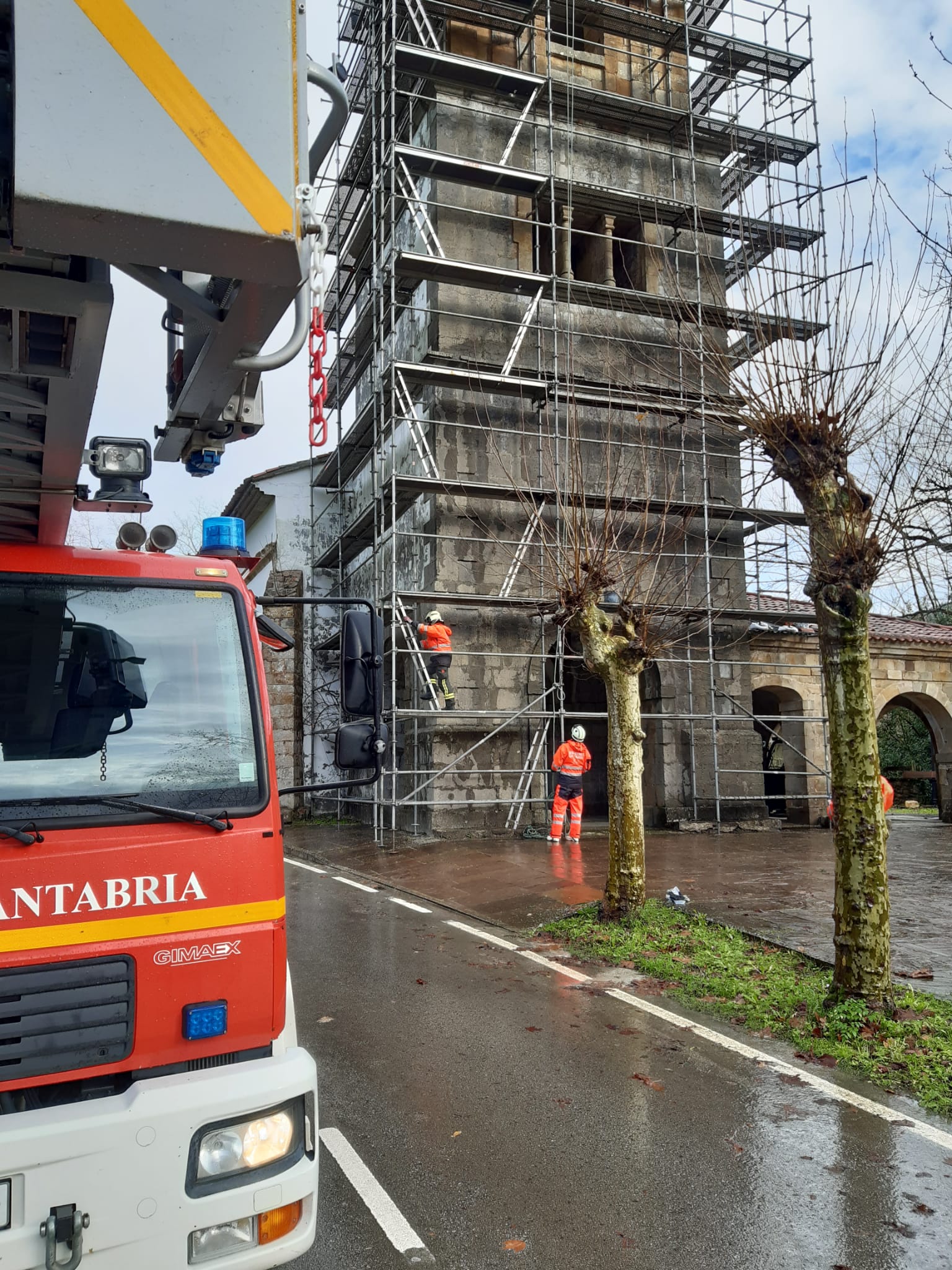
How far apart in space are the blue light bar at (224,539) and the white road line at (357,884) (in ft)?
25.5

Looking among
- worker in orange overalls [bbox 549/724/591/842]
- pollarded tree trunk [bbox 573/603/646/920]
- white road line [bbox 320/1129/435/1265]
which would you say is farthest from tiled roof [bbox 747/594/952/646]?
white road line [bbox 320/1129/435/1265]

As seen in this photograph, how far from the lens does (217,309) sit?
2.70 m

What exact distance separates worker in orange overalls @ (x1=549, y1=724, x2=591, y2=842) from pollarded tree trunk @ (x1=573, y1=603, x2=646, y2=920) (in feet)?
17.7

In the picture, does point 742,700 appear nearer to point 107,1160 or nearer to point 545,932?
point 545,932

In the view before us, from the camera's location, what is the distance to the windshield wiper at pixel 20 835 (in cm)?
272

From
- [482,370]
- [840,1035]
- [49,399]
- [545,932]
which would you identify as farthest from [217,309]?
[482,370]

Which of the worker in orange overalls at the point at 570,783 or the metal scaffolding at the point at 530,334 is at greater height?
the metal scaffolding at the point at 530,334

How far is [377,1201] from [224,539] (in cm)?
272

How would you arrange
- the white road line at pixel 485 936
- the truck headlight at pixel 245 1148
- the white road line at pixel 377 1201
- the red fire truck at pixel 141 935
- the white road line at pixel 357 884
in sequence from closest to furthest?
the red fire truck at pixel 141 935
the truck headlight at pixel 245 1148
the white road line at pixel 377 1201
the white road line at pixel 485 936
the white road line at pixel 357 884

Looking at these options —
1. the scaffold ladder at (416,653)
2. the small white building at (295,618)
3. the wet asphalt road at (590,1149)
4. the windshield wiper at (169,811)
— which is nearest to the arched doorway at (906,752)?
the small white building at (295,618)

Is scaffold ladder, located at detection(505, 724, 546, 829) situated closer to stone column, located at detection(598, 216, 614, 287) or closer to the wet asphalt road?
stone column, located at detection(598, 216, 614, 287)

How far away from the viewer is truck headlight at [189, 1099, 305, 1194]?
8.59ft

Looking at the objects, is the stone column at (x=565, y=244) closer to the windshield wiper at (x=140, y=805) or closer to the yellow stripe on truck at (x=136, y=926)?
the windshield wiper at (x=140, y=805)

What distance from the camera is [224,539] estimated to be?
4.07 m
